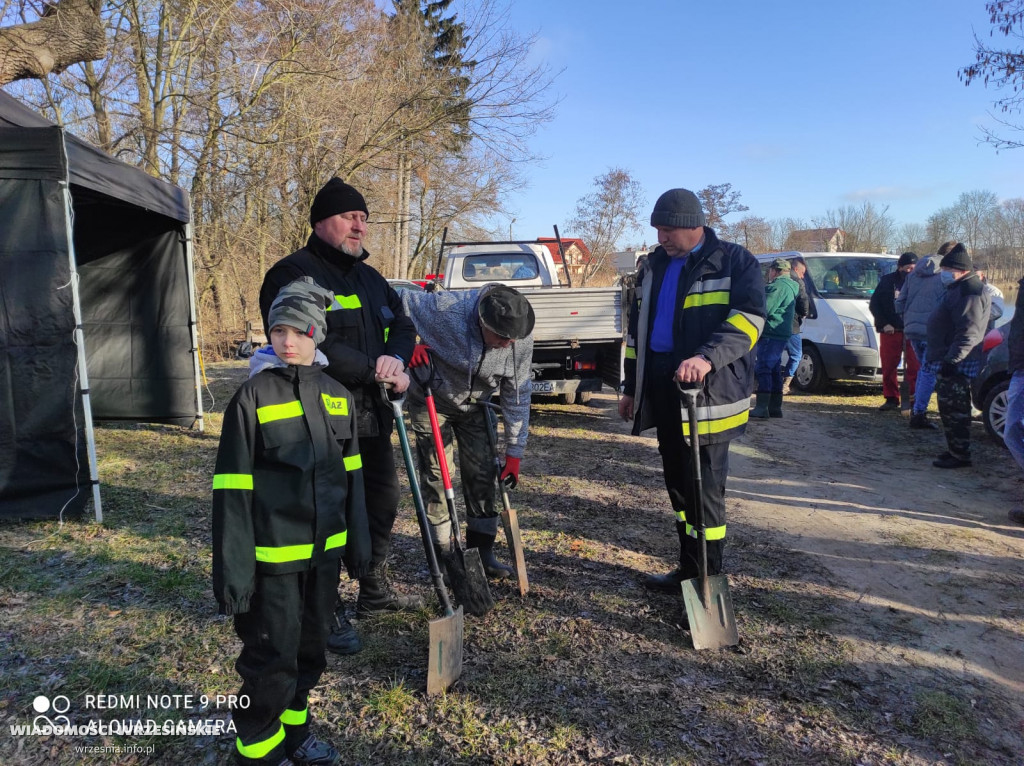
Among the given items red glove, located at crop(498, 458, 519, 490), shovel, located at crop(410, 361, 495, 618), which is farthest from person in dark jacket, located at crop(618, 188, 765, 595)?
shovel, located at crop(410, 361, 495, 618)

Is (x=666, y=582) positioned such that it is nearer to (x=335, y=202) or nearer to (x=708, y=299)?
(x=708, y=299)

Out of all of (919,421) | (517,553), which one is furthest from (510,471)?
(919,421)

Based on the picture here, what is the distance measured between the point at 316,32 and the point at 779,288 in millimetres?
10652

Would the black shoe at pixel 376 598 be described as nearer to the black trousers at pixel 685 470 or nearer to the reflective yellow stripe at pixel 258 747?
the reflective yellow stripe at pixel 258 747

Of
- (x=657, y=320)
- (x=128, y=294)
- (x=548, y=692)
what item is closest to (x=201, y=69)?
(x=128, y=294)

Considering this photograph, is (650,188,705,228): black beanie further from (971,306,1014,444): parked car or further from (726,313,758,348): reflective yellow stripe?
(971,306,1014,444): parked car

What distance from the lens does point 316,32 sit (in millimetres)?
12273

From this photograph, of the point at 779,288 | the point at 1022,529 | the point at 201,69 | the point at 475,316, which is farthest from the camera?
the point at 201,69

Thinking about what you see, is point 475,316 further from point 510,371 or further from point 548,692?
point 548,692

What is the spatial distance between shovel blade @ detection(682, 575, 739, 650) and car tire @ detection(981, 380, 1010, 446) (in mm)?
4742

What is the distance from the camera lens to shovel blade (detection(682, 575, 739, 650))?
9.35 ft

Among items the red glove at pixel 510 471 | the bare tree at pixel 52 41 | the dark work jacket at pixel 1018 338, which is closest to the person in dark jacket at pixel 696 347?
the red glove at pixel 510 471

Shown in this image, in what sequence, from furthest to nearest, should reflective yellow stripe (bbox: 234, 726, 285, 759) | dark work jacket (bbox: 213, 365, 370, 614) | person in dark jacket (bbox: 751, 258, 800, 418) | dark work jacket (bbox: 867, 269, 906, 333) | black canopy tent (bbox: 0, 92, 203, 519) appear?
dark work jacket (bbox: 867, 269, 906, 333) < person in dark jacket (bbox: 751, 258, 800, 418) < black canopy tent (bbox: 0, 92, 203, 519) < reflective yellow stripe (bbox: 234, 726, 285, 759) < dark work jacket (bbox: 213, 365, 370, 614)

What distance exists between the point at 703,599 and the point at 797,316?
19.0 feet
